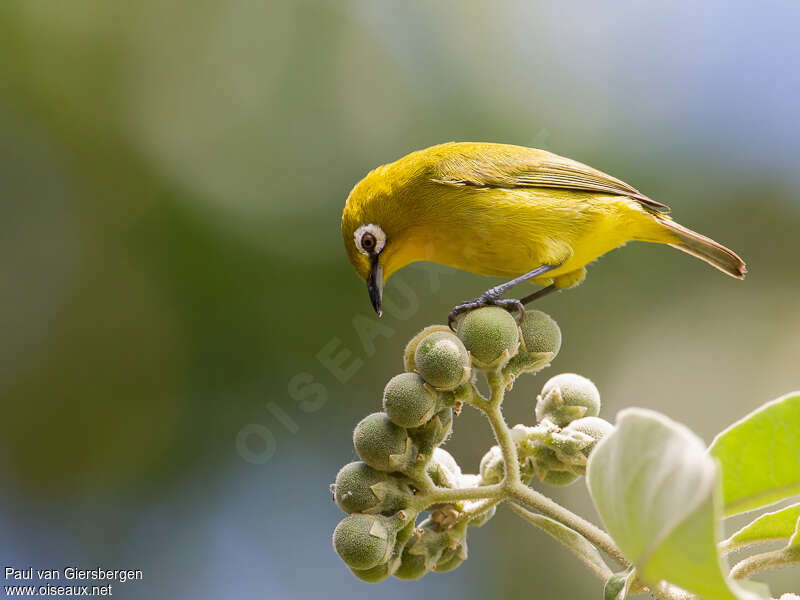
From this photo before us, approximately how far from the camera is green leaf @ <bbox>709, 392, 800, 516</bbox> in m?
1.64

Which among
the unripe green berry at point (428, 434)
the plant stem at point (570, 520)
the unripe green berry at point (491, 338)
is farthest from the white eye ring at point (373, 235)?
the plant stem at point (570, 520)

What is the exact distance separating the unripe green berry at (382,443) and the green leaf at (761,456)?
841 millimetres

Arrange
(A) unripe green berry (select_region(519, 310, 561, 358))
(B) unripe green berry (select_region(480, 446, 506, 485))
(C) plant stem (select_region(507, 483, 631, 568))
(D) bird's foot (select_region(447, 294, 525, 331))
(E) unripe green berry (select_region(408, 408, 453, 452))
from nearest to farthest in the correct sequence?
(C) plant stem (select_region(507, 483, 631, 568)) → (E) unripe green berry (select_region(408, 408, 453, 452)) → (B) unripe green berry (select_region(480, 446, 506, 485)) → (A) unripe green berry (select_region(519, 310, 561, 358)) → (D) bird's foot (select_region(447, 294, 525, 331))

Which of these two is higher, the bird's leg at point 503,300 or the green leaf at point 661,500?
the green leaf at point 661,500

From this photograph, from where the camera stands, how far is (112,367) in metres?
6.23

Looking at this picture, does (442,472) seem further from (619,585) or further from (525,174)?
(525,174)

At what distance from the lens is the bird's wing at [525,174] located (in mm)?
3934

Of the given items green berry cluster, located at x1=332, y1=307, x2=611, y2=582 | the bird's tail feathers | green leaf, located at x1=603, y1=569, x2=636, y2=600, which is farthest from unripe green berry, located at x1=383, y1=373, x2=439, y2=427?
the bird's tail feathers

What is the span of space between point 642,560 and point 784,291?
5.84 metres

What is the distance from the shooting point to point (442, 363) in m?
2.14

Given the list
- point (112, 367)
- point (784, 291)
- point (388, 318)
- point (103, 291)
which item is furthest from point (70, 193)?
point (784, 291)

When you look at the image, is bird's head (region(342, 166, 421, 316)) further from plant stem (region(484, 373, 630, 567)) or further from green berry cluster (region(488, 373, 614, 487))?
plant stem (region(484, 373, 630, 567))

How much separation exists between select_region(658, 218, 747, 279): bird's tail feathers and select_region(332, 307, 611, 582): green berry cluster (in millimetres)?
1934

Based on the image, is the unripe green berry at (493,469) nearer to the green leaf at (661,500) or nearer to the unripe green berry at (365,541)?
the unripe green berry at (365,541)
